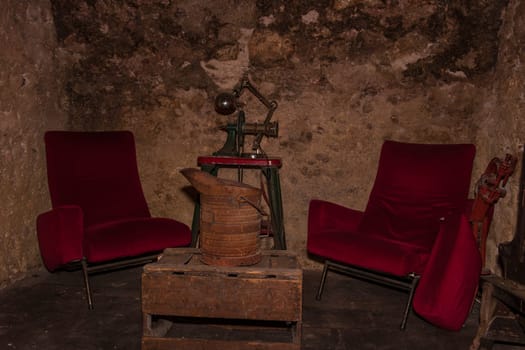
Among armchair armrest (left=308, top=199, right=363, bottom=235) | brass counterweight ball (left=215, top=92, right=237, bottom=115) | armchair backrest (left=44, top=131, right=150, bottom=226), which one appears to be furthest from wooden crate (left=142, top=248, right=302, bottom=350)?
brass counterweight ball (left=215, top=92, right=237, bottom=115)

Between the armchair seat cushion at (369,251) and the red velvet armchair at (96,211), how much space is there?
0.89 meters

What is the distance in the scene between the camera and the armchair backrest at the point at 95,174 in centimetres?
291

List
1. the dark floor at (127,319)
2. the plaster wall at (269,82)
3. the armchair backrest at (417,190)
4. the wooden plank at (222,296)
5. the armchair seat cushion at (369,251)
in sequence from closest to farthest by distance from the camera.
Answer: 1. the wooden plank at (222,296)
2. the dark floor at (127,319)
3. the armchair seat cushion at (369,251)
4. the armchair backrest at (417,190)
5. the plaster wall at (269,82)

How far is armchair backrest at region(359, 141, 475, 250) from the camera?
9.05 ft

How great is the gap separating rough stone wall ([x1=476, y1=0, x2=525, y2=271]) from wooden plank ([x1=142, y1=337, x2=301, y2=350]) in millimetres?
1728

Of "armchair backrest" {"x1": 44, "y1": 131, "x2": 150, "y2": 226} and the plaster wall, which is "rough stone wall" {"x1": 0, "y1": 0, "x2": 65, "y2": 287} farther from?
"armchair backrest" {"x1": 44, "y1": 131, "x2": 150, "y2": 226}

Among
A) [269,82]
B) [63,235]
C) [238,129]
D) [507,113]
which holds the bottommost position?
[63,235]

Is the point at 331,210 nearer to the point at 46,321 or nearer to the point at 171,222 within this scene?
the point at 171,222

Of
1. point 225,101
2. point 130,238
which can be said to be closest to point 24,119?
point 130,238

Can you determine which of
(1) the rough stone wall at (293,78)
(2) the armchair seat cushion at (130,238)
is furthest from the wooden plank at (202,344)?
(1) the rough stone wall at (293,78)

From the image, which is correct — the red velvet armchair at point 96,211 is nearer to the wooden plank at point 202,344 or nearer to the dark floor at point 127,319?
the dark floor at point 127,319

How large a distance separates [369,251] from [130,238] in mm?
1358

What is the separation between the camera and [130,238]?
8.66 ft

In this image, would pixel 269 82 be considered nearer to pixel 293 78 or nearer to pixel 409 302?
pixel 293 78
